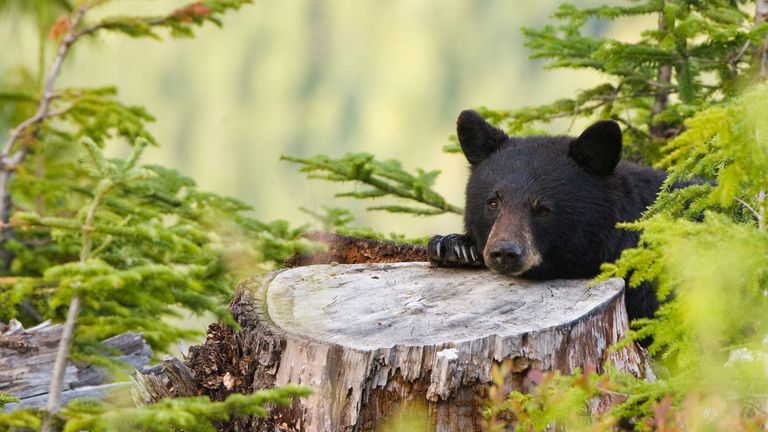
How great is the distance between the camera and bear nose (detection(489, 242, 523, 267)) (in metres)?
4.28

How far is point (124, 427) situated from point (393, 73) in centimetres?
10928

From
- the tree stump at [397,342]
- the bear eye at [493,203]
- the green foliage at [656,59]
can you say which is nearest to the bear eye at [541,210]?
the bear eye at [493,203]

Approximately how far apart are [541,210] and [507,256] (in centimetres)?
47

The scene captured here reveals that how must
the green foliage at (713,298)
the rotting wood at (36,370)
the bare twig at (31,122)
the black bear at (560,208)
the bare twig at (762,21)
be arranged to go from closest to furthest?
the green foliage at (713,298), the black bear at (560,208), the rotting wood at (36,370), the bare twig at (762,21), the bare twig at (31,122)

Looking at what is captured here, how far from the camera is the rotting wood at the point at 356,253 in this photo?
538 cm

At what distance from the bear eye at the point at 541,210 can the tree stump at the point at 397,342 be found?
47 centimetres

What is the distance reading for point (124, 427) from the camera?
2736 mm

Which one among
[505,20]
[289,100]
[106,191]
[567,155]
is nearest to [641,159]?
[567,155]

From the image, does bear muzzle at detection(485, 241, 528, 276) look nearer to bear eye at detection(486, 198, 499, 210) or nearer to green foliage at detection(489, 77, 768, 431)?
bear eye at detection(486, 198, 499, 210)

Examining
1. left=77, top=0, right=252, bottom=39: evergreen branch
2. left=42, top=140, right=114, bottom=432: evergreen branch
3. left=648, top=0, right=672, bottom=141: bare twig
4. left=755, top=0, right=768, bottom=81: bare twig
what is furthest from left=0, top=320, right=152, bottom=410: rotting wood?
left=755, top=0, right=768, bottom=81: bare twig

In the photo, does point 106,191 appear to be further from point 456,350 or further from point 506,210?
point 506,210

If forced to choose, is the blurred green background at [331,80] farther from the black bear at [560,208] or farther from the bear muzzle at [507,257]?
the bear muzzle at [507,257]

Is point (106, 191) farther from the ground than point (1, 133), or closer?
closer

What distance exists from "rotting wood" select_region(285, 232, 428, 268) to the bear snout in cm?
115
